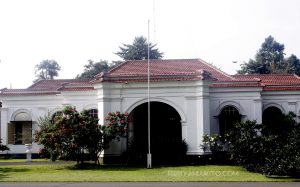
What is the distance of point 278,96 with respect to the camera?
31719 mm

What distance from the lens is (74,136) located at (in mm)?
23781

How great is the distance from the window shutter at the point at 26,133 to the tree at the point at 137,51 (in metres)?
35.8

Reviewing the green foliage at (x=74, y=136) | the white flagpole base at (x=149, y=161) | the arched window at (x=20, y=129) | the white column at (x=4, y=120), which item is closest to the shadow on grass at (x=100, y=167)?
the white flagpole base at (x=149, y=161)

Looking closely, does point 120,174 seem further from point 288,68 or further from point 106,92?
point 288,68

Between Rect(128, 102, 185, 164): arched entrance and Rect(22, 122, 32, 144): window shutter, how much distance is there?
8.44 m

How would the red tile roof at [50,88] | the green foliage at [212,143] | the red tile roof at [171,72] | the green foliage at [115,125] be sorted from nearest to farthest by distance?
the green foliage at [115,125] → the green foliage at [212,143] → the red tile roof at [171,72] → the red tile roof at [50,88]

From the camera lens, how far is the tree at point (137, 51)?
67312 millimetres

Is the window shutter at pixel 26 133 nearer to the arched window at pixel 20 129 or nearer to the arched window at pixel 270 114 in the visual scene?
the arched window at pixel 20 129

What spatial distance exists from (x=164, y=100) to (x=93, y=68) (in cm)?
4031

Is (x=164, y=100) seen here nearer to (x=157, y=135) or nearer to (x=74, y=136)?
(x=157, y=135)

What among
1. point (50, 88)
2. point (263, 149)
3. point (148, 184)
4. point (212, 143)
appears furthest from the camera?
point (50, 88)

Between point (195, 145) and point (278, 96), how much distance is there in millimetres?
9361

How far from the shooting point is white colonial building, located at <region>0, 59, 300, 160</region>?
25.7 m

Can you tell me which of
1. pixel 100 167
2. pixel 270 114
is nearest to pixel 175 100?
pixel 100 167
